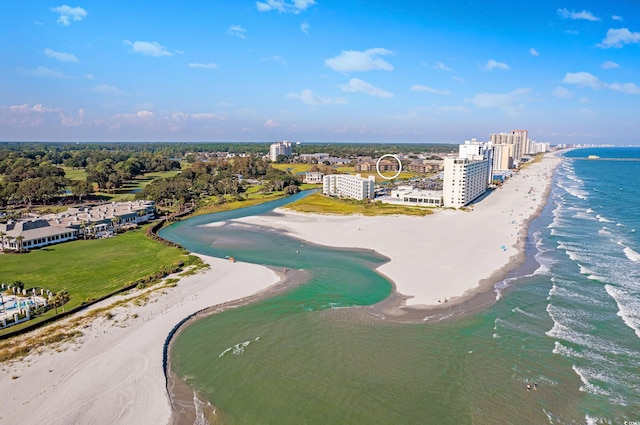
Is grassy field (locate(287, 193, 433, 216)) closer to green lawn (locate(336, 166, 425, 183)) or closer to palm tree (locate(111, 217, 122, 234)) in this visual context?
palm tree (locate(111, 217, 122, 234))

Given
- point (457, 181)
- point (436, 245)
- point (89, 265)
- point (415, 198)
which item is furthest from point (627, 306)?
point (415, 198)

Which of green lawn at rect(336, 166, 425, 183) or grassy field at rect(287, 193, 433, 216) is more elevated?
green lawn at rect(336, 166, 425, 183)

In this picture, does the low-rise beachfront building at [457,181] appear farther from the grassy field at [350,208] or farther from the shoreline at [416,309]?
the shoreline at [416,309]

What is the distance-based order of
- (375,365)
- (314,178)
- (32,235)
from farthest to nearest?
(314,178), (32,235), (375,365)

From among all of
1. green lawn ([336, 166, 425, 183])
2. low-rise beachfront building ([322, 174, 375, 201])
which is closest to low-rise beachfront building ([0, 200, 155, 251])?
low-rise beachfront building ([322, 174, 375, 201])

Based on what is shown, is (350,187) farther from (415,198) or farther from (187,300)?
(187,300)
